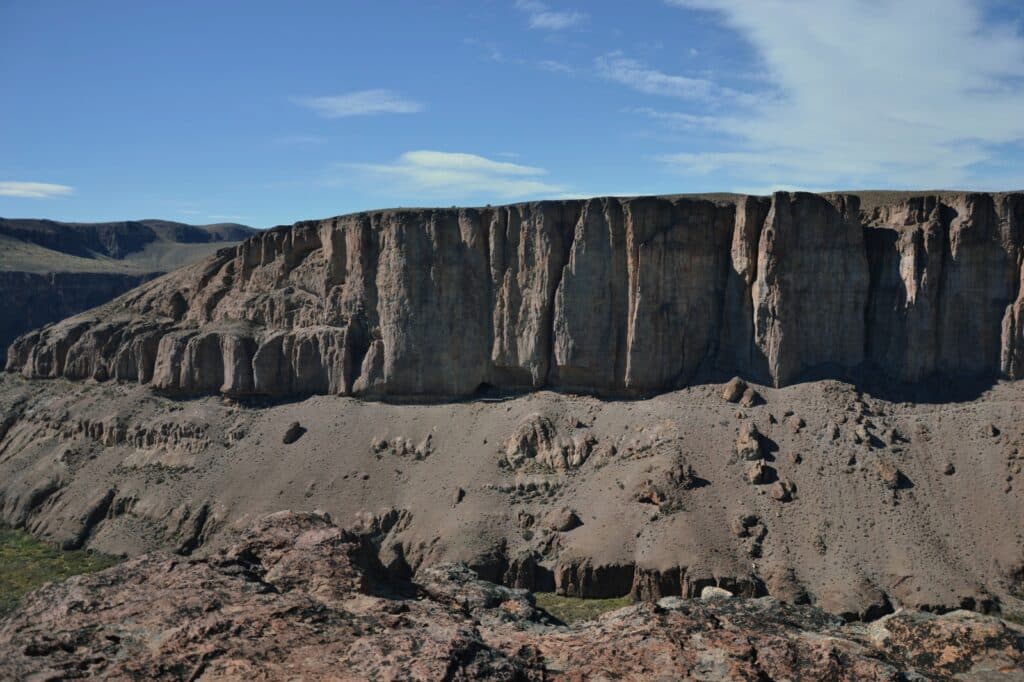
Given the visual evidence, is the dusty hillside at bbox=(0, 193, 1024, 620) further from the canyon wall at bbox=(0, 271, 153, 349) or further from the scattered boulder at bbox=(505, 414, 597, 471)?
the canyon wall at bbox=(0, 271, 153, 349)

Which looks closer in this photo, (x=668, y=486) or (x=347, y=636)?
(x=347, y=636)

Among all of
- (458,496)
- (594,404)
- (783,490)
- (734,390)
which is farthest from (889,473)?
(458,496)

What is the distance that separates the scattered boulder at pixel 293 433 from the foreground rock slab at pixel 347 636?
33.7 meters

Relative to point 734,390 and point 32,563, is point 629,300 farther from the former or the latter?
point 32,563

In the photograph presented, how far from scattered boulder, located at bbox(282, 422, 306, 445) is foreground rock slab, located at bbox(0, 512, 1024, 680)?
1327 inches

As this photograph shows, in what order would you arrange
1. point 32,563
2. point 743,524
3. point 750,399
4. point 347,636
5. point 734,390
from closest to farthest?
point 347,636
point 743,524
point 32,563
point 750,399
point 734,390

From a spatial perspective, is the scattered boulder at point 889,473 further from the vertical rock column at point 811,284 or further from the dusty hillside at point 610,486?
the vertical rock column at point 811,284

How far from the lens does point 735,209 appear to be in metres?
48.9

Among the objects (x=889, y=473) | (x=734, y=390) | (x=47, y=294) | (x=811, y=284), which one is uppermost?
→ (x=811, y=284)

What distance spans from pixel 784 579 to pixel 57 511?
1593 inches

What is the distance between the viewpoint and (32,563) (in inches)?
1790

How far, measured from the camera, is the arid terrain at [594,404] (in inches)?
1532

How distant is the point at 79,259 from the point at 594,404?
12126 centimetres

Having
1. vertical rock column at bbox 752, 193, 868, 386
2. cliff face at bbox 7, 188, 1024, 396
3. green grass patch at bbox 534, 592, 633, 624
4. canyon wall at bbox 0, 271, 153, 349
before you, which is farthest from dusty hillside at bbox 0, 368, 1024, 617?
canyon wall at bbox 0, 271, 153, 349
